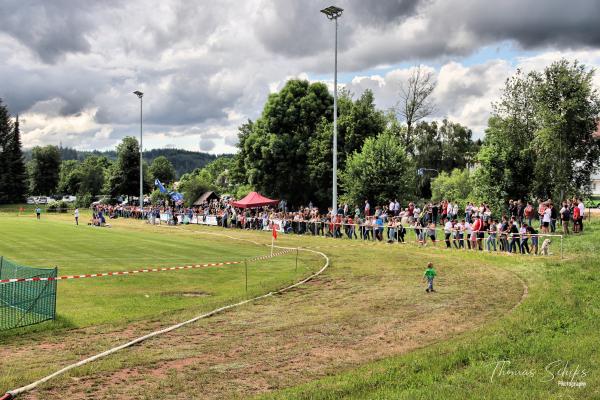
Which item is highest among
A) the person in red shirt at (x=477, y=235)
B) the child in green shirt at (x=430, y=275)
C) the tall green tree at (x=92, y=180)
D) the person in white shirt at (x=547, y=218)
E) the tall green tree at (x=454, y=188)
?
the tall green tree at (x=92, y=180)

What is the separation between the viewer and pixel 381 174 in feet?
148

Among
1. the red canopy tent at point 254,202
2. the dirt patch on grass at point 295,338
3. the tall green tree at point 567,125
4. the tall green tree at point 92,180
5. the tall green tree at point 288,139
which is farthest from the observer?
the tall green tree at point 92,180

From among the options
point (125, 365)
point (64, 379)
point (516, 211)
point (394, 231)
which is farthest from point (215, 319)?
point (516, 211)

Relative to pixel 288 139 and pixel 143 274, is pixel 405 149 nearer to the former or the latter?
pixel 288 139

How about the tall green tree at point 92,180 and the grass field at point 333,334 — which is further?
the tall green tree at point 92,180

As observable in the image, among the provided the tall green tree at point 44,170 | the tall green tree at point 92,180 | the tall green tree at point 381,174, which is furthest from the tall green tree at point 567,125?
the tall green tree at point 44,170

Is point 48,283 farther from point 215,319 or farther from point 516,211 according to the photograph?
point 516,211

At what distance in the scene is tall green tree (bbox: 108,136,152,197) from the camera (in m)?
103

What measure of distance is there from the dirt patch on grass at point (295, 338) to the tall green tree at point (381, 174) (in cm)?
2440

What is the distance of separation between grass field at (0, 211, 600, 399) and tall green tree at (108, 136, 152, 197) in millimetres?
81793

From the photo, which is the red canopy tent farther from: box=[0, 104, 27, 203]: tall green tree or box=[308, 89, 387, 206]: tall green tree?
box=[0, 104, 27, 203]: tall green tree

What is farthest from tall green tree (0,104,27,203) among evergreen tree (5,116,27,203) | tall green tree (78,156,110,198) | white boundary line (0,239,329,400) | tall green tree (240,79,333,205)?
white boundary line (0,239,329,400)

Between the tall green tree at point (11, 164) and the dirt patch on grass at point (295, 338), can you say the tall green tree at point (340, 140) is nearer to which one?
the dirt patch on grass at point (295, 338)

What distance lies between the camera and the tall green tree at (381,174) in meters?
45.0
